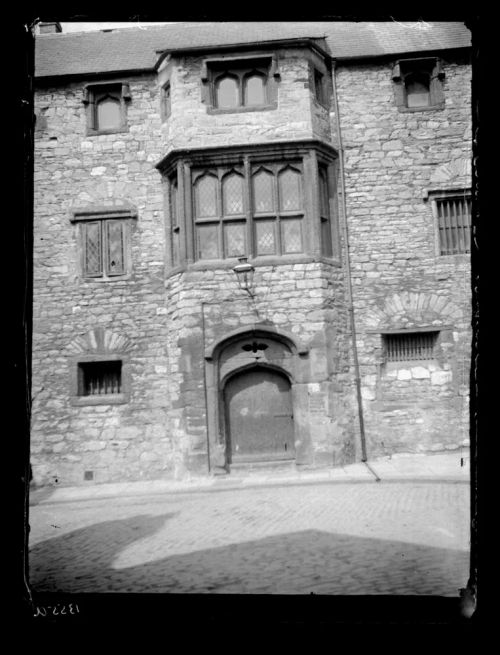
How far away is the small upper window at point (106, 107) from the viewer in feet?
43.4

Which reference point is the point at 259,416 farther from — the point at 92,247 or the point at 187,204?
the point at 92,247

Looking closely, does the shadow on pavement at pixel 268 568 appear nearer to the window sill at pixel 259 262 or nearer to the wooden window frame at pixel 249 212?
the window sill at pixel 259 262

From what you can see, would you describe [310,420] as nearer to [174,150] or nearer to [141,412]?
[141,412]

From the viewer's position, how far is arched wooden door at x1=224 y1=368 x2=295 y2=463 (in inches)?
470

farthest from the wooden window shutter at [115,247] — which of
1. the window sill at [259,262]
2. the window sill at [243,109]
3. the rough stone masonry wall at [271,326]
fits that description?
the window sill at [243,109]

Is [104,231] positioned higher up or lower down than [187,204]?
lower down

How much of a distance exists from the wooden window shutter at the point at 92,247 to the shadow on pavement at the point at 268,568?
7.66m

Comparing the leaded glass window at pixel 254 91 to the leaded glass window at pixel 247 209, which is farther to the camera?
the leaded glass window at pixel 254 91

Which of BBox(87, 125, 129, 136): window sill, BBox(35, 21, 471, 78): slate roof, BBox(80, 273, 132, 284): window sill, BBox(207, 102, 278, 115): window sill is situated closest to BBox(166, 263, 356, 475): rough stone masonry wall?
BBox(80, 273, 132, 284): window sill

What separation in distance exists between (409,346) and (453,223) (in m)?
2.92

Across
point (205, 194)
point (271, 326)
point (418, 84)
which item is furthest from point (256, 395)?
point (418, 84)

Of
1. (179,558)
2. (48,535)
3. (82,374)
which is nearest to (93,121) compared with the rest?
(82,374)

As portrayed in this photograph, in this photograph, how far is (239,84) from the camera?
12.5 metres

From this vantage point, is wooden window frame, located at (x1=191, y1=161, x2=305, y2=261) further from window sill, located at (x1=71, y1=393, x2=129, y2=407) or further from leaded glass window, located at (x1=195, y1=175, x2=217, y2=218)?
window sill, located at (x1=71, y1=393, x2=129, y2=407)
